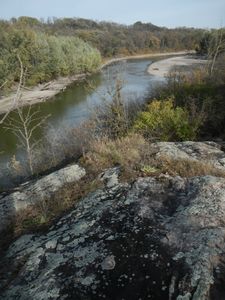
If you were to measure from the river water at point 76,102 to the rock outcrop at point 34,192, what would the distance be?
36.4 feet

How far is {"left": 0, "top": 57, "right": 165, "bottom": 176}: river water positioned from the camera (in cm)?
2323

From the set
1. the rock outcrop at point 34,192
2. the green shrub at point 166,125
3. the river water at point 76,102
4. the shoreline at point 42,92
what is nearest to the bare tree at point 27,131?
the river water at point 76,102

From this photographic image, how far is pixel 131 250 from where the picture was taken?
4832 millimetres

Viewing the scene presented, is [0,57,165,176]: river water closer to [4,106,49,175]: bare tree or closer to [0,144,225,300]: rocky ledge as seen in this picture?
[4,106,49,175]: bare tree

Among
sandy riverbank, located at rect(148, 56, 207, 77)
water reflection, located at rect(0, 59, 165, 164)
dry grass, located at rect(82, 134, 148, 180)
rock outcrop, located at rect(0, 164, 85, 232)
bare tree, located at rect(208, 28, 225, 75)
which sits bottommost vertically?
sandy riverbank, located at rect(148, 56, 207, 77)

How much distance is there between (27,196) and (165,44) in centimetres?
10967

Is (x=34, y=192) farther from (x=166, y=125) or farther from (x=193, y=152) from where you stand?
(x=166, y=125)

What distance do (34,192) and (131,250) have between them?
2988 mm

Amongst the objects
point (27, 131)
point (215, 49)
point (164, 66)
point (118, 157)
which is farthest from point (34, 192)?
point (164, 66)

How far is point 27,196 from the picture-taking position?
706 centimetres

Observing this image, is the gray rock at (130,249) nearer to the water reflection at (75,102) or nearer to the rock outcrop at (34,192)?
the rock outcrop at (34,192)

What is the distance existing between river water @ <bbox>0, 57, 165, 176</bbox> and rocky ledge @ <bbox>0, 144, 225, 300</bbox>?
1272 centimetres

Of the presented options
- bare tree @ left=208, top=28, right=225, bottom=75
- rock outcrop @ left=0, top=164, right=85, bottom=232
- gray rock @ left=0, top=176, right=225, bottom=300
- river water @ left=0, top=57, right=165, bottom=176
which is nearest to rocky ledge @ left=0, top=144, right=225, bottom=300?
gray rock @ left=0, top=176, right=225, bottom=300

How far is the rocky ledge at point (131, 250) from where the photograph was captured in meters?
4.25
